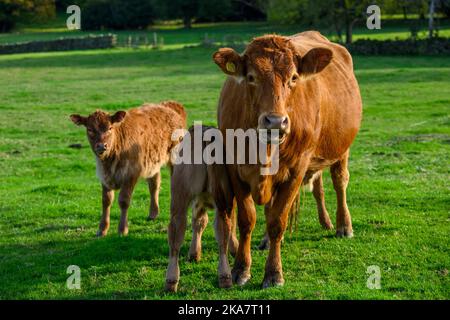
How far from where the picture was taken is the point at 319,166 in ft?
27.7

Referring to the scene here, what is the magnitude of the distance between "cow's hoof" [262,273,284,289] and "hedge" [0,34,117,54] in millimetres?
54481

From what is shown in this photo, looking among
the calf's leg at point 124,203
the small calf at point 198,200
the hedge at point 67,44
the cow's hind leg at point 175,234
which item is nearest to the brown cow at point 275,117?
the small calf at point 198,200

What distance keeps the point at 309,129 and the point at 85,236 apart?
13.5ft

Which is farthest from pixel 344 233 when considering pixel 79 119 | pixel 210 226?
pixel 79 119

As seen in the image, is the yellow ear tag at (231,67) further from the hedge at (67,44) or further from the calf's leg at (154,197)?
the hedge at (67,44)

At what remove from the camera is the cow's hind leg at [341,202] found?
9.16 m

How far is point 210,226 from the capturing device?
394 inches

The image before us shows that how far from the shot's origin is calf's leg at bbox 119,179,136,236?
9786 millimetres

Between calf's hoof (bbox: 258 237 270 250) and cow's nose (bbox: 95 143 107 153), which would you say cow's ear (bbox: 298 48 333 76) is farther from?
cow's nose (bbox: 95 143 107 153)

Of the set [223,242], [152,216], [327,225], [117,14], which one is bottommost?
[152,216]

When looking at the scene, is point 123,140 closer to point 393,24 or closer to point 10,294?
point 10,294

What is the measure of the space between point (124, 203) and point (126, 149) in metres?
0.91

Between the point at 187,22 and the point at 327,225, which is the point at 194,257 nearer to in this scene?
the point at 327,225
